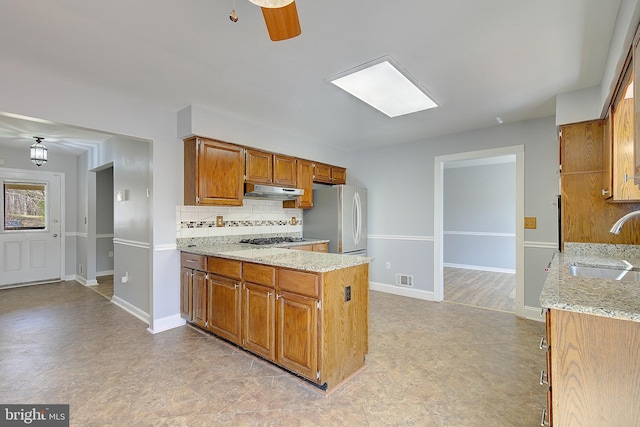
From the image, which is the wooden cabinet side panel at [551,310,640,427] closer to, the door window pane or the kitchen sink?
the kitchen sink

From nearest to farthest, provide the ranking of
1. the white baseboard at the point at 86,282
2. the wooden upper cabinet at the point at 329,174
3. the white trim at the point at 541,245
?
the white trim at the point at 541,245, the wooden upper cabinet at the point at 329,174, the white baseboard at the point at 86,282

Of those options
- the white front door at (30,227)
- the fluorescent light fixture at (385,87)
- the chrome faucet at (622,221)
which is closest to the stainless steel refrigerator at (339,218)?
the fluorescent light fixture at (385,87)

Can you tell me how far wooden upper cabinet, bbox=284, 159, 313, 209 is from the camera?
4.42 meters

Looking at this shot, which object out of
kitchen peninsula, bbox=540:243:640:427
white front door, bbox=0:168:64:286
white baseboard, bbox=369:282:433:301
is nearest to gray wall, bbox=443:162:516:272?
white baseboard, bbox=369:282:433:301

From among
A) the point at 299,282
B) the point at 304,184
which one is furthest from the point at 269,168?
the point at 299,282

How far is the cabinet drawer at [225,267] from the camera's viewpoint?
2.66 m

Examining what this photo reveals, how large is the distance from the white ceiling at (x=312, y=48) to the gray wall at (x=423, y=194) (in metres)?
0.62

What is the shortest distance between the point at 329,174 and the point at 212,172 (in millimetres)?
2134

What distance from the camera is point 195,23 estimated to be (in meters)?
1.81

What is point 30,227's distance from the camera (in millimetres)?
5375

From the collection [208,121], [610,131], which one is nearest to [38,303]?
[208,121]

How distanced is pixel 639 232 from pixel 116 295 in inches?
232

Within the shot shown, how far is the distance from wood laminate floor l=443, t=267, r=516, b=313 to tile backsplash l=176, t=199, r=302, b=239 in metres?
2.71

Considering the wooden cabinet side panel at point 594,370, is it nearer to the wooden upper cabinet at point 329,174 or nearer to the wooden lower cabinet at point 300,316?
the wooden lower cabinet at point 300,316
